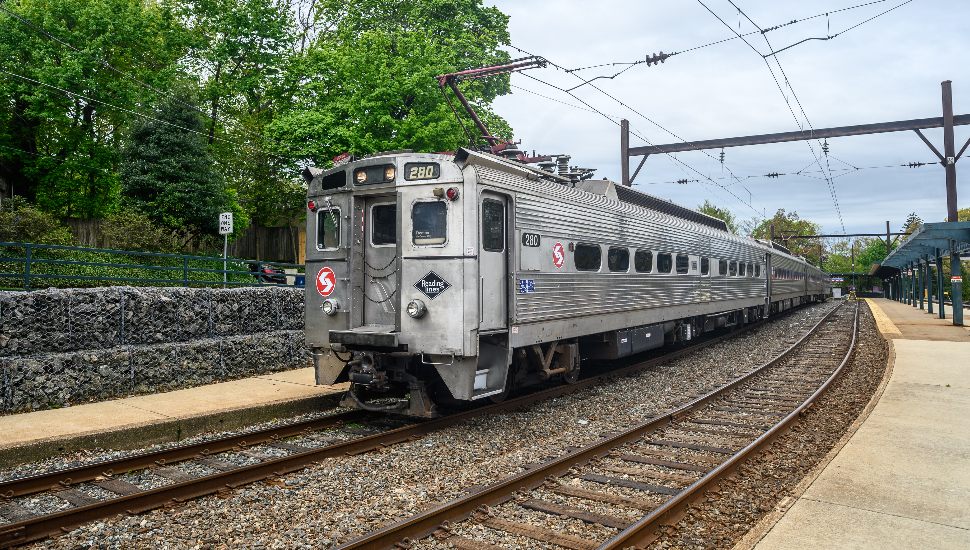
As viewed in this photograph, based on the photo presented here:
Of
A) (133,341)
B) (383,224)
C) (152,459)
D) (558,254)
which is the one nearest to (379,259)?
(383,224)

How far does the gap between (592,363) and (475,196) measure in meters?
7.65

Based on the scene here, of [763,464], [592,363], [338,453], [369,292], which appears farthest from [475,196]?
[592,363]

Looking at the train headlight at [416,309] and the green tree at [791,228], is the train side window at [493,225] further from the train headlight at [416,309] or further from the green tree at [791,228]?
the green tree at [791,228]

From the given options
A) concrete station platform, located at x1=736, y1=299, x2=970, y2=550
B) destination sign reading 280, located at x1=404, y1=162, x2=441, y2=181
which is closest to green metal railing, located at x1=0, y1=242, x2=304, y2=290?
destination sign reading 280, located at x1=404, y1=162, x2=441, y2=181

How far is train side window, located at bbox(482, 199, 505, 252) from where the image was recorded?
804 cm

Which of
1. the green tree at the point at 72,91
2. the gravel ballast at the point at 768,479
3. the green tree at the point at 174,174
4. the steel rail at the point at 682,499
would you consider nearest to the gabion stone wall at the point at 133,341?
the steel rail at the point at 682,499

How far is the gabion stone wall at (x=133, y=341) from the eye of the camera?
8656mm

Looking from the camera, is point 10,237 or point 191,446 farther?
point 10,237

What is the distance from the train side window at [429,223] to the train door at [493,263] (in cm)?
47

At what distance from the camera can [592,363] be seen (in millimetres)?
14414

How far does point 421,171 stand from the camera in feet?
26.6

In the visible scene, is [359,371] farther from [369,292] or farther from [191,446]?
[191,446]

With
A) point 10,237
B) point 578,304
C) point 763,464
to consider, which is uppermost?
point 10,237

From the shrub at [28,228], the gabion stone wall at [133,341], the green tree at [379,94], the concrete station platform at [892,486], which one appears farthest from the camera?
the green tree at [379,94]
